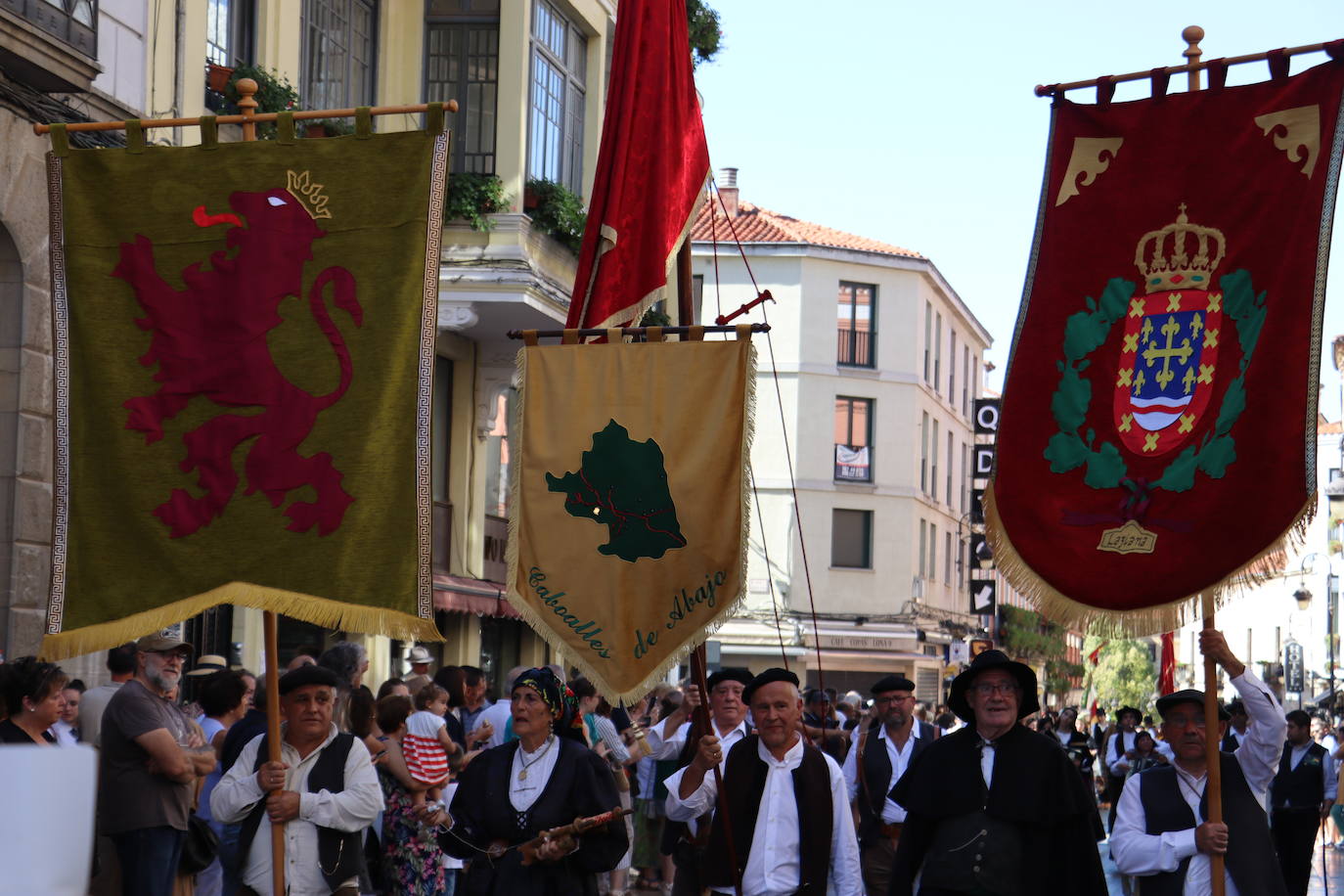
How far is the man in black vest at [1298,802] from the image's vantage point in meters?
16.2

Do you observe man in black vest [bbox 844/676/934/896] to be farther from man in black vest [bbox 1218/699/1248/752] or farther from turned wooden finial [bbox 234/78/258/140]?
turned wooden finial [bbox 234/78/258/140]

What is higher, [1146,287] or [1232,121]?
[1232,121]

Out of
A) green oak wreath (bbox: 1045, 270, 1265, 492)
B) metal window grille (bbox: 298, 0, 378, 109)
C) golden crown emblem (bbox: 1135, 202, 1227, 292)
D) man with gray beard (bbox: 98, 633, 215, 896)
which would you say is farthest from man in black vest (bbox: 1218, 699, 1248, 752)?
metal window grille (bbox: 298, 0, 378, 109)

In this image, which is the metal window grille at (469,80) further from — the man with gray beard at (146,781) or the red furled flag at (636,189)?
the man with gray beard at (146,781)

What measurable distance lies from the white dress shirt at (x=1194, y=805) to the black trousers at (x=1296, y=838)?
8.56m

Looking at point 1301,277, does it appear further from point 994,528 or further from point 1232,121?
point 994,528

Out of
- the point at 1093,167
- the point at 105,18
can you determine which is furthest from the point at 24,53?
the point at 1093,167

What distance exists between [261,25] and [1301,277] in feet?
40.0

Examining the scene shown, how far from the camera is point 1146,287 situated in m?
8.23

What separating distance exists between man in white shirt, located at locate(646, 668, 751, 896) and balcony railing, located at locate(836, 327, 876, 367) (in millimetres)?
36559

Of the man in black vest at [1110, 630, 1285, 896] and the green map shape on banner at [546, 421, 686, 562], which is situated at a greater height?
the green map shape on banner at [546, 421, 686, 562]

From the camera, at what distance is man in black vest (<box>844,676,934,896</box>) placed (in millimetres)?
12477

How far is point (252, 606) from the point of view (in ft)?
25.1

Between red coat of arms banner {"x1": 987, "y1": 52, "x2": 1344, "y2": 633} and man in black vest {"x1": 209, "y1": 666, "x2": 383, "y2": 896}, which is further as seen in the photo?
red coat of arms banner {"x1": 987, "y1": 52, "x2": 1344, "y2": 633}
